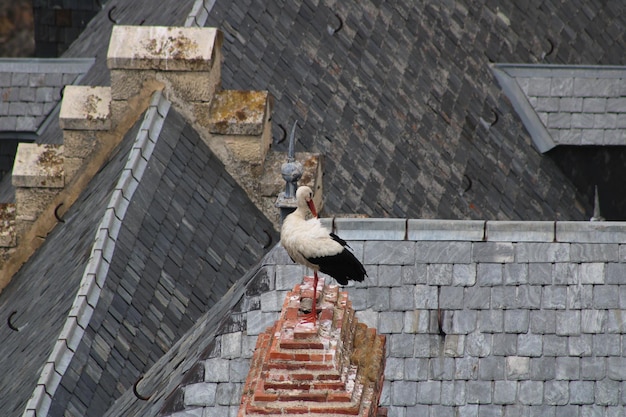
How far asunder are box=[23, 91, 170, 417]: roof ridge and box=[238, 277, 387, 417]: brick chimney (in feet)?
19.9

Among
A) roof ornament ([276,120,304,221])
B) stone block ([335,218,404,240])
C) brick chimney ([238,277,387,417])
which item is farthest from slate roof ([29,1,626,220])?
brick chimney ([238,277,387,417])

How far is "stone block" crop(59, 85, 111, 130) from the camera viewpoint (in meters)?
33.5

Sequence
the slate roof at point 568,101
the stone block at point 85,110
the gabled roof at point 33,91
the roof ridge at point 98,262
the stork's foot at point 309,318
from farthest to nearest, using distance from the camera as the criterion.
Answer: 1. the gabled roof at point 33,91
2. the slate roof at point 568,101
3. the stone block at point 85,110
4. the roof ridge at point 98,262
5. the stork's foot at point 309,318

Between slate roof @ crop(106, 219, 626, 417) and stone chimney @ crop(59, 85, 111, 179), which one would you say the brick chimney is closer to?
slate roof @ crop(106, 219, 626, 417)

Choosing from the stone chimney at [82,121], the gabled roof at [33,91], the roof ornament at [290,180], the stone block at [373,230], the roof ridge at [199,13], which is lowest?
→ the stone block at [373,230]

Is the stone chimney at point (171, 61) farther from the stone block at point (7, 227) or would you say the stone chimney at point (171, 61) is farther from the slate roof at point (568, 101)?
the slate roof at point (568, 101)

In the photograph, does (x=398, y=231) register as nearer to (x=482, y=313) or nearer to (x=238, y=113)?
(x=482, y=313)

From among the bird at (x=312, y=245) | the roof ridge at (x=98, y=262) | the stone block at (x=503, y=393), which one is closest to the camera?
the bird at (x=312, y=245)

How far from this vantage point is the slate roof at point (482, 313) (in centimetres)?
2566

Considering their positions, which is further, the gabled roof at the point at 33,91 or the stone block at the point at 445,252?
the gabled roof at the point at 33,91

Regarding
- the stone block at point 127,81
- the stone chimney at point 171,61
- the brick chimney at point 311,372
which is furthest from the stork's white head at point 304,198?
the stone block at point 127,81

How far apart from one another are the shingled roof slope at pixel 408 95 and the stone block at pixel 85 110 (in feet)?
7.47

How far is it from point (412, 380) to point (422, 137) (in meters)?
13.5

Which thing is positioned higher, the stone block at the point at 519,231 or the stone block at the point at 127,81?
the stone block at the point at 127,81
